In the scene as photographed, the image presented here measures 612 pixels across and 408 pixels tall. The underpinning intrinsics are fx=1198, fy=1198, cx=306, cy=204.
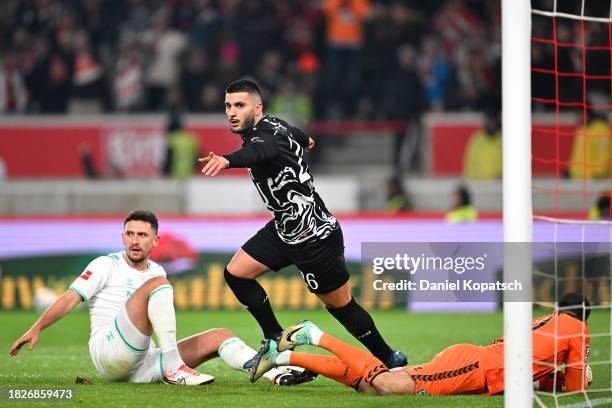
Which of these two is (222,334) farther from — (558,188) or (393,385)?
(558,188)

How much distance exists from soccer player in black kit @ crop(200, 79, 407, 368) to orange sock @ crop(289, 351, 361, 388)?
0.76 m

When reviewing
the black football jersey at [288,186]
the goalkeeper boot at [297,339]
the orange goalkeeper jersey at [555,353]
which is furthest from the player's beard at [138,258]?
the orange goalkeeper jersey at [555,353]

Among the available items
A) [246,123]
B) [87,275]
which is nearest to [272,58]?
[246,123]

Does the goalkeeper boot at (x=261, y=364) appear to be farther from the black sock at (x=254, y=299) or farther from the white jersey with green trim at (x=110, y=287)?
the white jersey with green trim at (x=110, y=287)

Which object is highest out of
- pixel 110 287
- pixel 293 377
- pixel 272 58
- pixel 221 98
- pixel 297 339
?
pixel 272 58

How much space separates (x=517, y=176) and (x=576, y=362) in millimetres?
1736

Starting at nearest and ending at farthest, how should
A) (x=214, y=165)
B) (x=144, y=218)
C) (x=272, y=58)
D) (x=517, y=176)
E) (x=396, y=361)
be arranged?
(x=517, y=176)
(x=214, y=165)
(x=144, y=218)
(x=396, y=361)
(x=272, y=58)

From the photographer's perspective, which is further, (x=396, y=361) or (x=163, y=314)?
(x=396, y=361)

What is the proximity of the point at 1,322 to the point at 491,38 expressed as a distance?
10.5 metres

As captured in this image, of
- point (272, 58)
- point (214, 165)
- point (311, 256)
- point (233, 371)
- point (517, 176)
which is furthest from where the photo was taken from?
point (272, 58)

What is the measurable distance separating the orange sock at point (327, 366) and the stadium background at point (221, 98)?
9831 mm

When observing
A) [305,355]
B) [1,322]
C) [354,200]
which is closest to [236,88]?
[305,355]

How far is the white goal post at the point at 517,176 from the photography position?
6.55 m

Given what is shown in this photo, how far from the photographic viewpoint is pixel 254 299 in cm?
855
